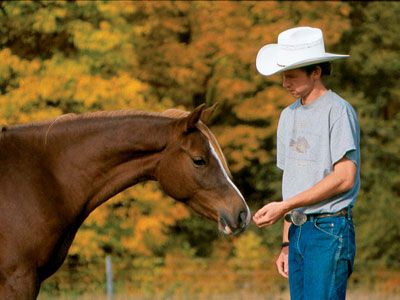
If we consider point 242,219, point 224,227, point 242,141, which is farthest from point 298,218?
point 242,141

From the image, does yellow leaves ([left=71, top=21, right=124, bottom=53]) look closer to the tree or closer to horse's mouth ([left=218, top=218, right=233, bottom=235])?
the tree

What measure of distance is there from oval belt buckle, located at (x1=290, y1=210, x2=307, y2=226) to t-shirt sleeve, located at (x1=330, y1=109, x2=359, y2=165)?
1.09 feet

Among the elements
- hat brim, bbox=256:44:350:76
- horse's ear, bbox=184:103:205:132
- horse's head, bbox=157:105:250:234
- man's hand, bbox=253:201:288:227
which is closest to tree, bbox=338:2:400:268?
horse's head, bbox=157:105:250:234

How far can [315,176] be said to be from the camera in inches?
205

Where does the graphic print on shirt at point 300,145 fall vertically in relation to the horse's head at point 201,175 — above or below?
above

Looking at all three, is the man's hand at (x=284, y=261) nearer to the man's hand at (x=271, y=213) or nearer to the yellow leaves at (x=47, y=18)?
the man's hand at (x=271, y=213)

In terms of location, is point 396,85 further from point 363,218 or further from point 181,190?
point 181,190

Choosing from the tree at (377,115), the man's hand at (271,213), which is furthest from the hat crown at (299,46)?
the tree at (377,115)

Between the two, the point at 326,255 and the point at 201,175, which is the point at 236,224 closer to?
the point at 201,175

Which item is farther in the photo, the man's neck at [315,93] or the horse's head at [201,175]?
the horse's head at [201,175]

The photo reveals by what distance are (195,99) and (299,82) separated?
533 inches

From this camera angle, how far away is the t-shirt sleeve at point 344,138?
508 centimetres

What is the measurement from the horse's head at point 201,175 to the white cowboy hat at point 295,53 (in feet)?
2.37

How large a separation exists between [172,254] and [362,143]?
4.50m
